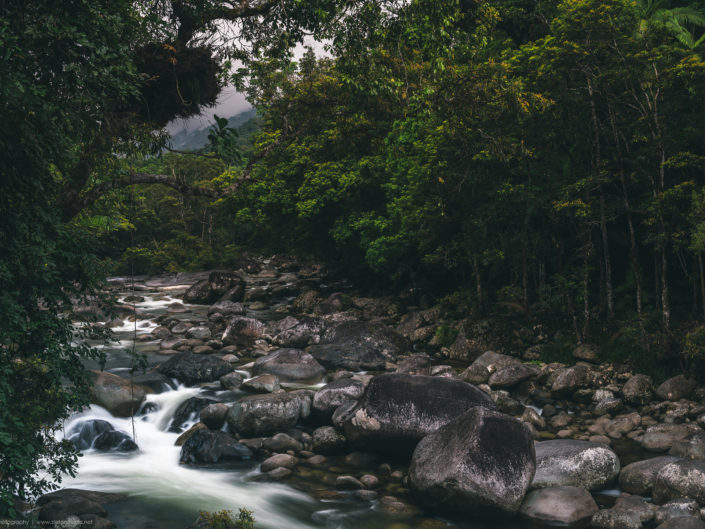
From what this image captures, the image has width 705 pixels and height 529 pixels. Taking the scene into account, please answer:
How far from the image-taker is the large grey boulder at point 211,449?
10.7 meters

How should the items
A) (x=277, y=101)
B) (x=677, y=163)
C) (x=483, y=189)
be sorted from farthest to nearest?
(x=277, y=101), (x=483, y=189), (x=677, y=163)

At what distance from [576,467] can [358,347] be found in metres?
9.87

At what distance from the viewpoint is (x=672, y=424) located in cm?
1180

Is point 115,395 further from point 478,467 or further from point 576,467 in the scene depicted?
point 576,467

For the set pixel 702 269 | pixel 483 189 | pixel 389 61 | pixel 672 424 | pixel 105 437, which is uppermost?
pixel 389 61

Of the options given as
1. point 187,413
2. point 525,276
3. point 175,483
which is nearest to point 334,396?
point 187,413

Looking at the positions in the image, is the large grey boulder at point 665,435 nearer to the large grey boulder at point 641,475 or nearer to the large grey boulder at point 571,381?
the large grey boulder at point 641,475

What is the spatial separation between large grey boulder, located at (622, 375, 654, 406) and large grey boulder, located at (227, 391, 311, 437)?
8.42 metres

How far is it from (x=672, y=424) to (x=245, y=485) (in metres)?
9.54

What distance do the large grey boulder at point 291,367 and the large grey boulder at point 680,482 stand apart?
9.52 metres

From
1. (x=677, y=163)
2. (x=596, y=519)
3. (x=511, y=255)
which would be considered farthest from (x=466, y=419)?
(x=511, y=255)

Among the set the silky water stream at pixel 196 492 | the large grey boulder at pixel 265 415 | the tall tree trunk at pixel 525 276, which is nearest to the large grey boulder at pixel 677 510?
the silky water stream at pixel 196 492

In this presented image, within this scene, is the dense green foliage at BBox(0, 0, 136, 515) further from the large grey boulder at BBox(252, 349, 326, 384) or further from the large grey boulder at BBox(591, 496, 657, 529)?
the large grey boulder at BBox(252, 349, 326, 384)

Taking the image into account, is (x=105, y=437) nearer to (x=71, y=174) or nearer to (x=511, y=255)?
(x=71, y=174)
